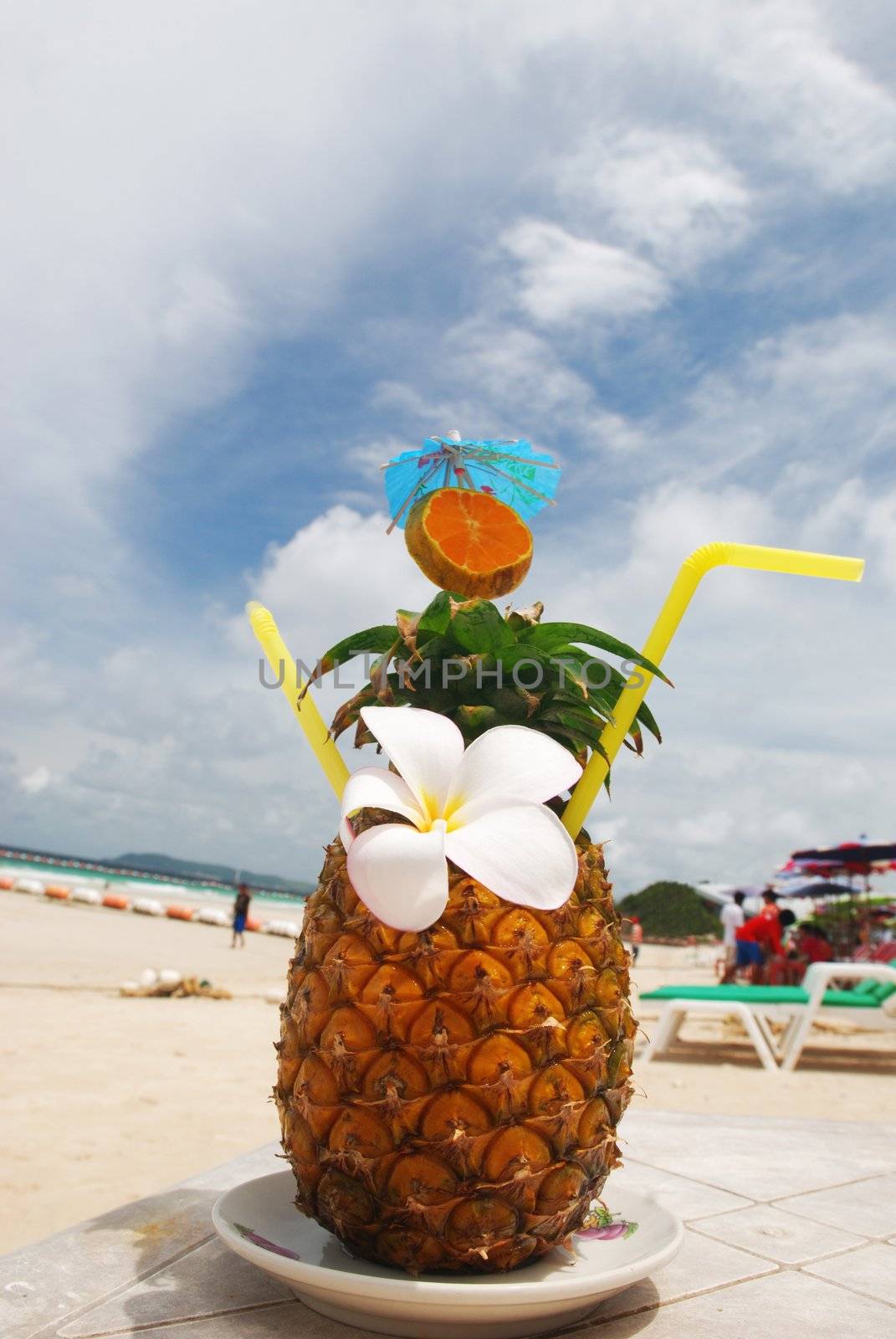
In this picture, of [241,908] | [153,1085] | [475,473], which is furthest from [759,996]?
[241,908]

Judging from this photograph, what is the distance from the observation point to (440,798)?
1930mm

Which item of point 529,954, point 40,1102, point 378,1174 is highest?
point 529,954

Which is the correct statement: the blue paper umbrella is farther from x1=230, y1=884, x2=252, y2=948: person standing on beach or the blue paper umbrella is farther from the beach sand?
x1=230, y1=884, x2=252, y2=948: person standing on beach

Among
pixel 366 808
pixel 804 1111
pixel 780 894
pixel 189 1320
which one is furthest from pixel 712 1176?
pixel 780 894

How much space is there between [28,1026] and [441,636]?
32.7 feet

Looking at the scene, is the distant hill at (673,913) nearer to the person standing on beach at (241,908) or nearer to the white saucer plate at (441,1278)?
the person standing on beach at (241,908)

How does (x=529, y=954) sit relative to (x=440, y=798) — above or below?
below

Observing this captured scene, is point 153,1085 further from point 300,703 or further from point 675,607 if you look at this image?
point 675,607

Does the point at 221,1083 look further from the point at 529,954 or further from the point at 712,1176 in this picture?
the point at 529,954

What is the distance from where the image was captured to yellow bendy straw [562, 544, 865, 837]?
2.14 meters

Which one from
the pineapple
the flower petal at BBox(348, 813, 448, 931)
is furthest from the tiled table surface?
the flower petal at BBox(348, 813, 448, 931)

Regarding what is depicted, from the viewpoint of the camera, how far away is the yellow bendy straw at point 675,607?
214 centimetres

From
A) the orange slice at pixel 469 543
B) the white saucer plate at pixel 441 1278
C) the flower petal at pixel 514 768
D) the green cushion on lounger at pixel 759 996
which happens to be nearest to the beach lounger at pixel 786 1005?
the green cushion on lounger at pixel 759 996

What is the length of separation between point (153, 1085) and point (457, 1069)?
263 inches
